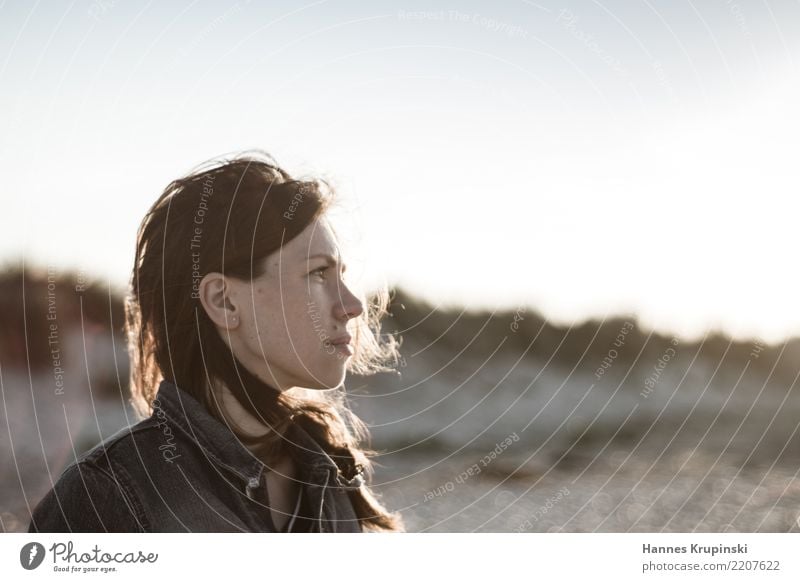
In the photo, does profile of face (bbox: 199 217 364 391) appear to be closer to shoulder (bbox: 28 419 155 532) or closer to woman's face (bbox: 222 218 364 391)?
woman's face (bbox: 222 218 364 391)

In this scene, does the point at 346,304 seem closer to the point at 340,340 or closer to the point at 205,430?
the point at 340,340

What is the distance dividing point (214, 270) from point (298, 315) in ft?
0.65

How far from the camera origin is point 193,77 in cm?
202

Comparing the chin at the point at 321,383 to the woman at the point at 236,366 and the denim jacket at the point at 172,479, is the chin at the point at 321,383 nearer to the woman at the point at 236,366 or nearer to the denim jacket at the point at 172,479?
the woman at the point at 236,366

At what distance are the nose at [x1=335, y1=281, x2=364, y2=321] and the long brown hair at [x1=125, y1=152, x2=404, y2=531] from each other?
17cm

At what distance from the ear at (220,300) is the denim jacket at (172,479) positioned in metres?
0.17

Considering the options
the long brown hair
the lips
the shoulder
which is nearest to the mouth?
the lips

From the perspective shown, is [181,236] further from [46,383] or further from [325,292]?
[46,383]

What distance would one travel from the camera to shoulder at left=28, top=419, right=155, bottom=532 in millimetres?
1424

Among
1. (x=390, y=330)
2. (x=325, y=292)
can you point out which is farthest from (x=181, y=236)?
(x=390, y=330)
